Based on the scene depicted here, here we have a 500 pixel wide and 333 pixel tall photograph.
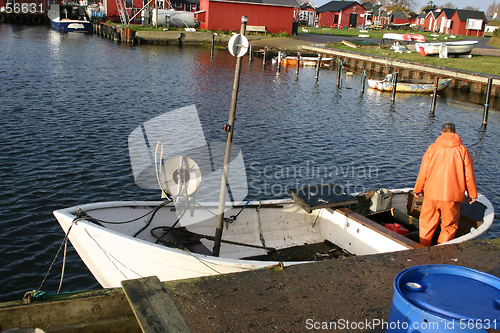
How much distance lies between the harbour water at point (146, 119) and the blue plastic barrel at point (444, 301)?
702 centimetres

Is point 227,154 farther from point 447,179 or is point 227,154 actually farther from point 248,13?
point 248,13

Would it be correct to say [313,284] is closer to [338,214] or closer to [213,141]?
[338,214]

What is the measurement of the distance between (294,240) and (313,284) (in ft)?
10.9

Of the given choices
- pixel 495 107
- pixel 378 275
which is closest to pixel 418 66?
pixel 495 107

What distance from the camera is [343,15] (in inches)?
3962

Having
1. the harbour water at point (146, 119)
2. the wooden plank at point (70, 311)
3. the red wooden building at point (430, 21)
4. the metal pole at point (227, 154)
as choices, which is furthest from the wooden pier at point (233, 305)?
the red wooden building at point (430, 21)

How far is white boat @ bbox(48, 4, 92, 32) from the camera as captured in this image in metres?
66.8

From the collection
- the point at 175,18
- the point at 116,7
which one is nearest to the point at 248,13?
the point at 175,18

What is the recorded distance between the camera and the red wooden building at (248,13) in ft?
208

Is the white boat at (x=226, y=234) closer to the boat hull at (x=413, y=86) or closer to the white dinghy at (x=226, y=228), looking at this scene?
the white dinghy at (x=226, y=228)

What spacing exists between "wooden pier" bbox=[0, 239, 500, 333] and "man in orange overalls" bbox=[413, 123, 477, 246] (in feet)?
6.90

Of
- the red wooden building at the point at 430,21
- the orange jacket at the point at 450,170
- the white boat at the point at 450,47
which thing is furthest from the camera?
the red wooden building at the point at 430,21

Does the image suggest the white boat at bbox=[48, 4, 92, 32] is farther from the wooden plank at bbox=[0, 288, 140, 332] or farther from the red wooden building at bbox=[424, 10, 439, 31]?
the red wooden building at bbox=[424, 10, 439, 31]

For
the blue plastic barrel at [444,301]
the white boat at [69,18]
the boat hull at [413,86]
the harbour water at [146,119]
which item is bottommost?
the harbour water at [146,119]
